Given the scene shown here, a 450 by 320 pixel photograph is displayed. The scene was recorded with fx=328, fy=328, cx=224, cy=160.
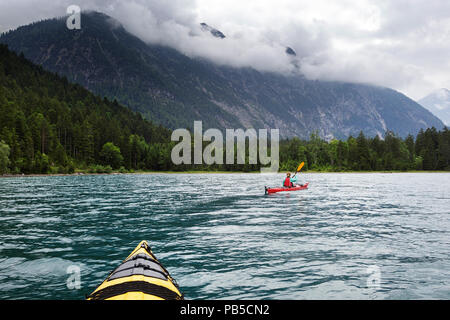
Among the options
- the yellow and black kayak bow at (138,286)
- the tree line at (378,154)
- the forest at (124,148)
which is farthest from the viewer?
the tree line at (378,154)

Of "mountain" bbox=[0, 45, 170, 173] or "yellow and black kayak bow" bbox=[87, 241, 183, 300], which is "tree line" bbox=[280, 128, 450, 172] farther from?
"yellow and black kayak bow" bbox=[87, 241, 183, 300]

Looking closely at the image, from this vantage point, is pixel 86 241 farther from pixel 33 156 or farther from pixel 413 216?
pixel 33 156

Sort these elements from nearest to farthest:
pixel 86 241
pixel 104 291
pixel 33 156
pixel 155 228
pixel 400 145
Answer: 1. pixel 104 291
2. pixel 86 241
3. pixel 155 228
4. pixel 33 156
5. pixel 400 145

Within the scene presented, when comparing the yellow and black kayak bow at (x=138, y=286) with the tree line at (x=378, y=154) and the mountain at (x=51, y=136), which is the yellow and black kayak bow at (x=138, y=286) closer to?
the mountain at (x=51, y=136)

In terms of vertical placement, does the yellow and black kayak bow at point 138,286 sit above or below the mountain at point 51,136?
below

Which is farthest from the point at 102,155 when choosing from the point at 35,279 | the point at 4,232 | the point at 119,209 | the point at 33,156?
the point at 35,279

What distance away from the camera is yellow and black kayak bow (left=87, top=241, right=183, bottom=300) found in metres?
7.90

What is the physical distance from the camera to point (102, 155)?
154m

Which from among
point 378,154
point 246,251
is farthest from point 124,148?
point 246,251

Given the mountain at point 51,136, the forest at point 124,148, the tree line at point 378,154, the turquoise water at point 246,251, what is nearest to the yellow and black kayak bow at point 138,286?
the turquoise water at point 246,251

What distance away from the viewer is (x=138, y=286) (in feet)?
27.2

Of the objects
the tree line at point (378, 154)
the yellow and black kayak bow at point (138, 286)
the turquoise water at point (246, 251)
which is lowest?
the turquoise water at point (246, 251)

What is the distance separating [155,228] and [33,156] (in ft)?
355

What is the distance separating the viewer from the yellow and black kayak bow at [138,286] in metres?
7.90
